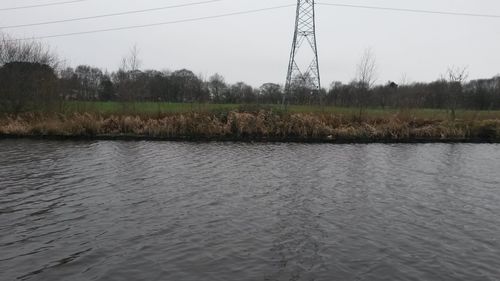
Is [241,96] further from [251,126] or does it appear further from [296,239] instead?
[296,239]

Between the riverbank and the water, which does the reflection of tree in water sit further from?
the riverbank

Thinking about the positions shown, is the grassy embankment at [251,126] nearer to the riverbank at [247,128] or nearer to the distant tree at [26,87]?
the riverbank at [247,128]

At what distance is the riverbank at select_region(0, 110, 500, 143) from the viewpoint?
2695cm

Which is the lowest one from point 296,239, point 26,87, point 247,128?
point 296,239

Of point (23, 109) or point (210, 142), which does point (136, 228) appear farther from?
point (23, 109)

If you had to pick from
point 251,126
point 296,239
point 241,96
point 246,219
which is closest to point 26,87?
point 251,126

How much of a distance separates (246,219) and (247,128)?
58.3 feet

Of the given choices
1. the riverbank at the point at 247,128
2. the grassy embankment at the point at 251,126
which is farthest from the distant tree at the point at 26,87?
the riverbank at the point at 247,128

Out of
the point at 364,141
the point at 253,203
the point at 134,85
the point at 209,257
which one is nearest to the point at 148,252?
the point at 209,257

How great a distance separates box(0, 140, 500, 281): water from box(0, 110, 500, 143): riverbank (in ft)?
27.6

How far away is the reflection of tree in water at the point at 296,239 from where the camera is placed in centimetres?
712

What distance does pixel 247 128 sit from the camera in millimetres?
27453

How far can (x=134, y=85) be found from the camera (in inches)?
1319

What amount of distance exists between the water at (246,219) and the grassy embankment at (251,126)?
335 inches
